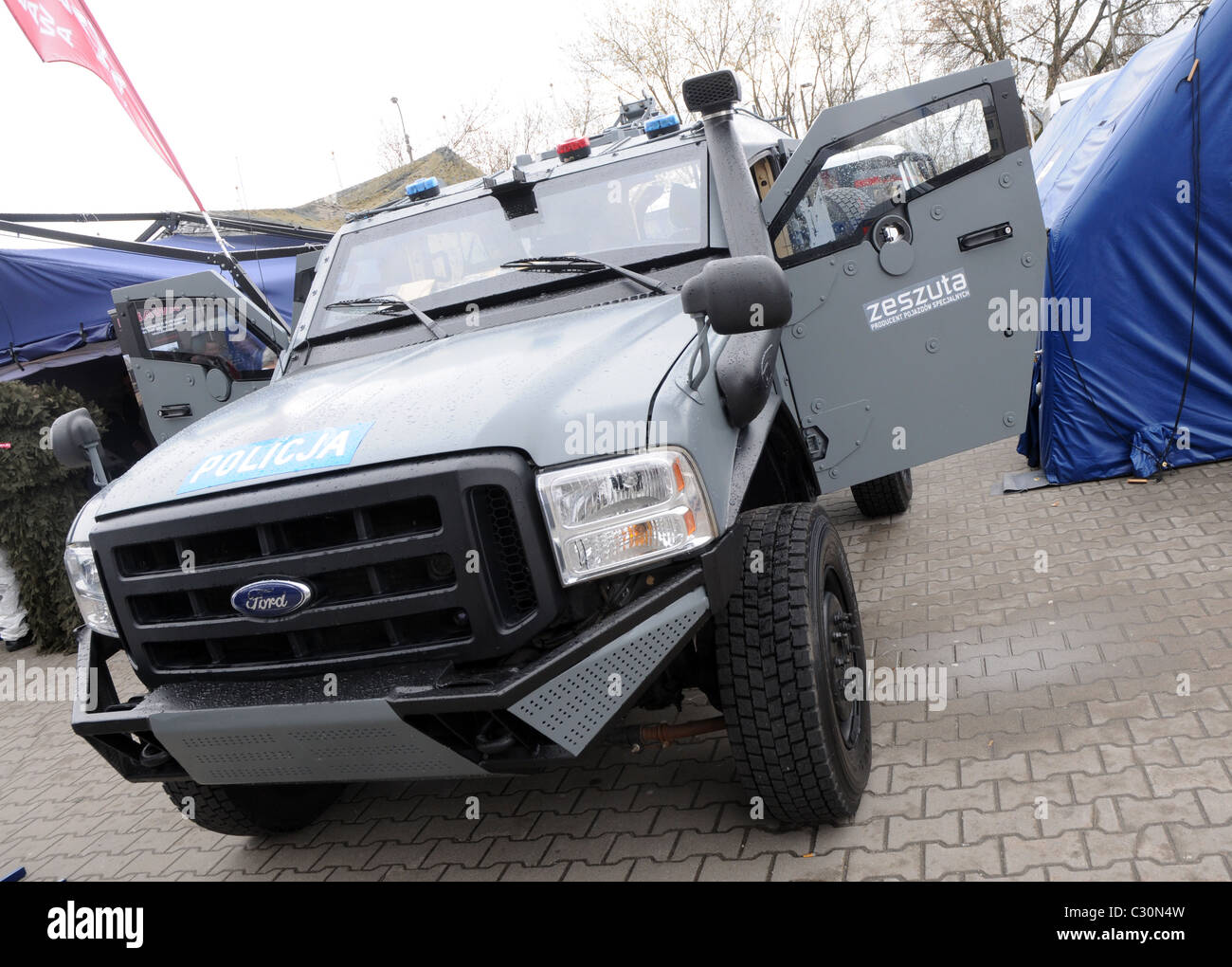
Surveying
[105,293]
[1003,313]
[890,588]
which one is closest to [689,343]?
[1003,313]

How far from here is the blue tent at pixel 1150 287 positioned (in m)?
6.05

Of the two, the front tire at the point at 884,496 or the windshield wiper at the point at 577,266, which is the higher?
the windshield wiper at the point at 577,266

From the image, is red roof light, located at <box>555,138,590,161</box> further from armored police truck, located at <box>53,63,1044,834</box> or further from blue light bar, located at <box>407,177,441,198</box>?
blue light bar, located at <box>407,177,441,198</box>

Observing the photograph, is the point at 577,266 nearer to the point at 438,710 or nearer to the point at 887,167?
the point at 887,167

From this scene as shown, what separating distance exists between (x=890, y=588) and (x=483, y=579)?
11.3 ft

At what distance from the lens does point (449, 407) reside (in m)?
2.70

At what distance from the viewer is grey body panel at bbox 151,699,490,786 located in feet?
8.13

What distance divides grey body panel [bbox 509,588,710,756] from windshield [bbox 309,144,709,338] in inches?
63.9

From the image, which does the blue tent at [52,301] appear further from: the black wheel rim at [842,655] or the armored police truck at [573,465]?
the black wheel rim at [842,655]

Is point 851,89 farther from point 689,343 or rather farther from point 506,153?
point 689,343

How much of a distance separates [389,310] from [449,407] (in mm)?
1337

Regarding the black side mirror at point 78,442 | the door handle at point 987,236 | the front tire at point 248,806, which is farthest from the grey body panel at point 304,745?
the door handle at point 987,236

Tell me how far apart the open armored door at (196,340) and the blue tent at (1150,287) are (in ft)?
16.5

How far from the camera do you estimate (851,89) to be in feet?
98.4
